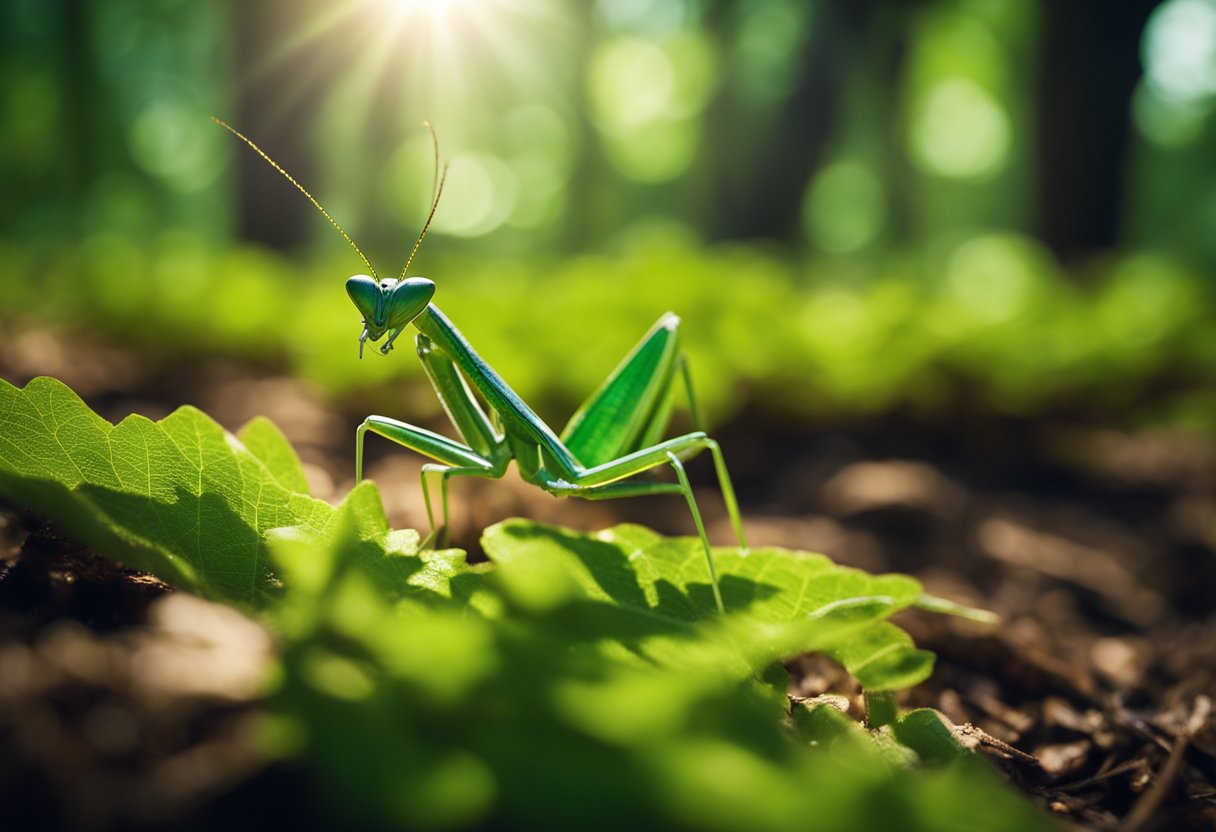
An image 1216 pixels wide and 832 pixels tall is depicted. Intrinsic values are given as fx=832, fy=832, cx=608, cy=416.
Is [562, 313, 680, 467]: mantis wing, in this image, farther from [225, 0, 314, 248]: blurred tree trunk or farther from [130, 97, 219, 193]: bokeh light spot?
[130, 97, 219, 193]: bokeh light spot

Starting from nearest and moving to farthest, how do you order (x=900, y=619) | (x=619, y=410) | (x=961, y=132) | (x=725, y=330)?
(x=619, y=410) < (x=900, y=619) < (x=725, y=330) < (x=961, y=132)

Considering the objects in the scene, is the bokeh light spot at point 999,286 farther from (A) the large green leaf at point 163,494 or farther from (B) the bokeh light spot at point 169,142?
(B) the bokeh light spot at point 169,142

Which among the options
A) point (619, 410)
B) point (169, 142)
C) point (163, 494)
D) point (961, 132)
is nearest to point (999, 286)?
point (619, 410)

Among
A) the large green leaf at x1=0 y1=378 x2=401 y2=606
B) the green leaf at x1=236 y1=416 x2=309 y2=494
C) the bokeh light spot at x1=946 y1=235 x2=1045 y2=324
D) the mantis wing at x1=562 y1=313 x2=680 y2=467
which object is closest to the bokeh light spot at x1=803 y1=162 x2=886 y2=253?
the bokeh light spot at x1=946 y1=235 x2=1045 y2=324

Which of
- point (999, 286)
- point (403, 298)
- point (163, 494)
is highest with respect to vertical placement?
point (999, 286)

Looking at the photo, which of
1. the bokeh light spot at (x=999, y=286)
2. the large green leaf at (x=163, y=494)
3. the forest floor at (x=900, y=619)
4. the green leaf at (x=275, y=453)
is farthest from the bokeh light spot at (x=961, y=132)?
the large green leaf at (x=163, y=494)

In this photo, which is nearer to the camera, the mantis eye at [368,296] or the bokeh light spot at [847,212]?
the mantis eye at [368,296]

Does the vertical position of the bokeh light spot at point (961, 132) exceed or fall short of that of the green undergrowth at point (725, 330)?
it exceeds it

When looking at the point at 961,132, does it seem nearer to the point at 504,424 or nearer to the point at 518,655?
the point at 504,424
